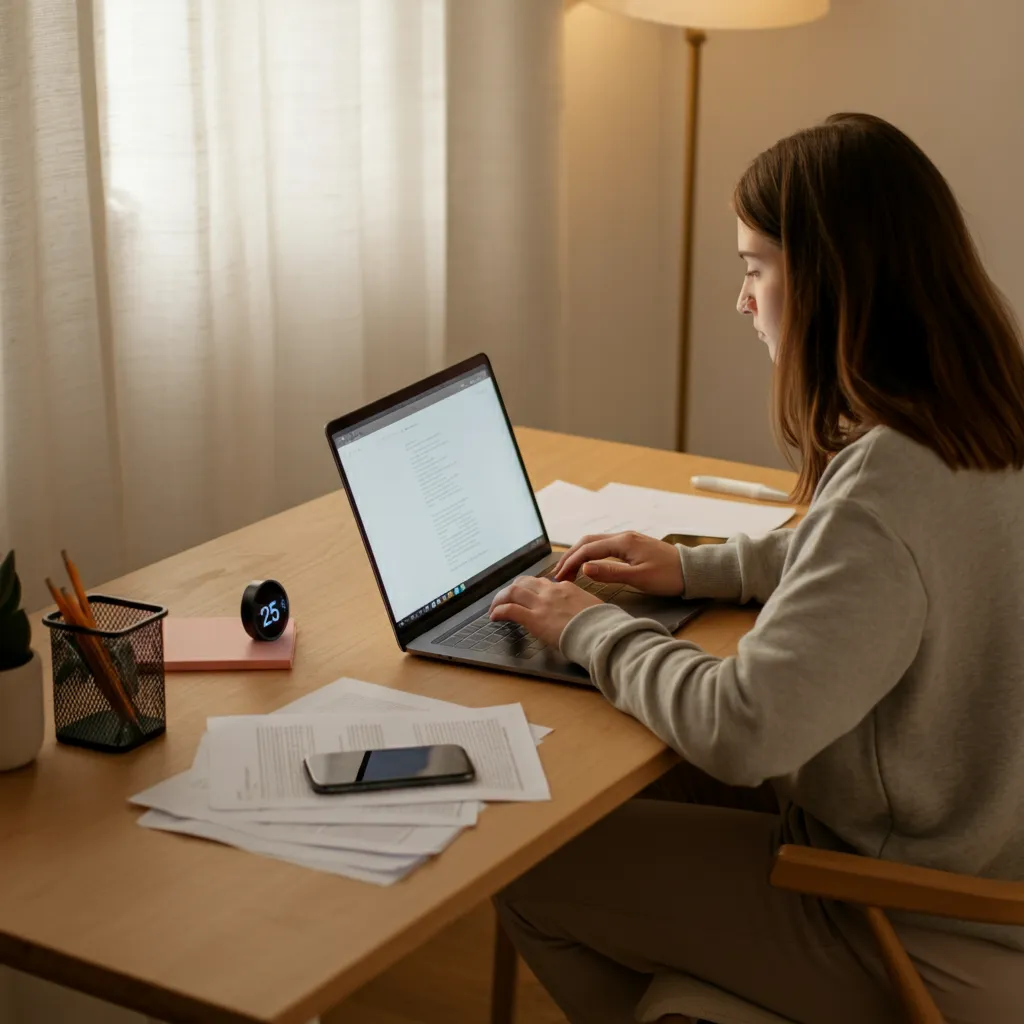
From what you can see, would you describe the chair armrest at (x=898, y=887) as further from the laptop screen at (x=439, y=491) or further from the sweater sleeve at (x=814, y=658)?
the laptop screen at (x=439, y=491)

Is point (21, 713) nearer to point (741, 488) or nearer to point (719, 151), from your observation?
point (741, 488)

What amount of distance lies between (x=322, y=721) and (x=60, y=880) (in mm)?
300

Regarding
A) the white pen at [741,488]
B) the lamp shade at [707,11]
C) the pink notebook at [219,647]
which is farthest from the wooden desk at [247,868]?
the lamp shade at [707,11]

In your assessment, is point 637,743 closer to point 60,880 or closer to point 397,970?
point 60,880

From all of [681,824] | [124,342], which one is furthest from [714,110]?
[681,824]

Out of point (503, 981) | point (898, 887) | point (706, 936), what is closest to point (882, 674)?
point (898, 887)

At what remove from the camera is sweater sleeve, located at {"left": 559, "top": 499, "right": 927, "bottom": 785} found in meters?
1.19

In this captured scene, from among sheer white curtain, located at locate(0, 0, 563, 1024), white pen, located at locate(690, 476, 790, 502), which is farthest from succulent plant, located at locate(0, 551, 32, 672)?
white pen, located at locate(690, 476, 790, 502)

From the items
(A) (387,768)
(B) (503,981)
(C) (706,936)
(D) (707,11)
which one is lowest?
(B) (503,981)

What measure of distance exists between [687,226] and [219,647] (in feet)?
7.39

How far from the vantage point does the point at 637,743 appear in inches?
50.6

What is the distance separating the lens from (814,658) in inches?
46.9

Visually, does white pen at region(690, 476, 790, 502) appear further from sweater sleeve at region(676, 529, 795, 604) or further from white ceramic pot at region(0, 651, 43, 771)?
white ceramic pot at region(0, 651, 43, 771)

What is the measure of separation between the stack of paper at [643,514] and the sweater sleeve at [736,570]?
0.49ft
